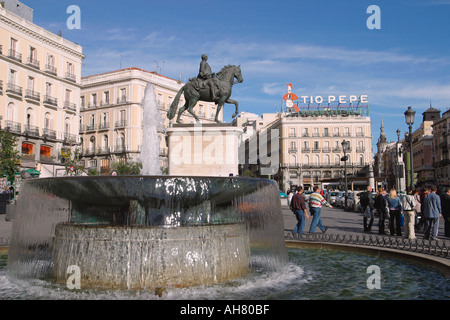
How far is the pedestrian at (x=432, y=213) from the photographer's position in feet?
35.9

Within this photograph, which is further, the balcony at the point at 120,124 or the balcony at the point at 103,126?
the balcony at the point at 103,126

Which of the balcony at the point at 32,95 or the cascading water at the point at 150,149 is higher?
the balcony at the point at 32,95

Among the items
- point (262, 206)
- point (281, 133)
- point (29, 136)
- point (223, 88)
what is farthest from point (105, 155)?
point (262, 206)

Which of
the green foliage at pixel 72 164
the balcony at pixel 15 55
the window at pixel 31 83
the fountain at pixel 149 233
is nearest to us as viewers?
the fountain at pixel 149 233

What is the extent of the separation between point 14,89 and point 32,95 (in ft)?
6.93

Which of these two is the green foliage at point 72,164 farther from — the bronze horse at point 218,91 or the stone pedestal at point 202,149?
the bronze horse at point 218,91

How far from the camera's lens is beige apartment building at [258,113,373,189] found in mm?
80312

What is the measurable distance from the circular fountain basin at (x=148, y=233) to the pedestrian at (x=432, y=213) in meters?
5.79

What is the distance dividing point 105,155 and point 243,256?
Result: 54594mm

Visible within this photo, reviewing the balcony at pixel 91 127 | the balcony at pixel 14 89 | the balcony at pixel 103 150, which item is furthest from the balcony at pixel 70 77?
the balcony at pixel 91 127

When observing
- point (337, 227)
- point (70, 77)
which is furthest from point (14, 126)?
point (337, 227)

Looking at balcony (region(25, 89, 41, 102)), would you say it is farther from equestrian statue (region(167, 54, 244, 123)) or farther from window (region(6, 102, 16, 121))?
equestrian statue (region(167, 54, 244, 123))

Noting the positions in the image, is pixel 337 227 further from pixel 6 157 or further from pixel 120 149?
pixel 120 149
